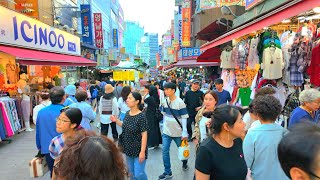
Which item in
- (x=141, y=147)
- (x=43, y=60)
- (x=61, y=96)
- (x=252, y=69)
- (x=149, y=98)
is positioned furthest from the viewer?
(x=43, y=60)

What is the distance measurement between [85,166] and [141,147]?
2587mm

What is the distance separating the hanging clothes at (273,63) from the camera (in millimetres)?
4879

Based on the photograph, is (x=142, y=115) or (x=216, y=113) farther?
(x=142, y=115)

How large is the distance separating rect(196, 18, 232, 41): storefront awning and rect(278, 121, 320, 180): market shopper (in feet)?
33.4

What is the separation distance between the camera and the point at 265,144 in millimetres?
2695

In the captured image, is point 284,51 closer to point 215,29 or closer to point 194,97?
point 194,97

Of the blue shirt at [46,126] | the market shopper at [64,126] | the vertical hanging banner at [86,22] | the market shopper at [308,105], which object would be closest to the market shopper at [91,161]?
the market shopper at [64,126]

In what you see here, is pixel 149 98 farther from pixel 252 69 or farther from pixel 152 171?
pixel 252 69

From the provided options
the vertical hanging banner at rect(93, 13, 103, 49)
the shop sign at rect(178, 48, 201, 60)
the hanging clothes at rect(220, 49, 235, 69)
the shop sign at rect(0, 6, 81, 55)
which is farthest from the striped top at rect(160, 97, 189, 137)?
the vertical hanging banner at rect(93, 13, 103, 49)

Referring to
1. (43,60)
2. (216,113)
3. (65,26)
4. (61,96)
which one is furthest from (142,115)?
(65,26)

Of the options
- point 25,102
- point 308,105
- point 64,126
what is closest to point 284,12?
point 308,105

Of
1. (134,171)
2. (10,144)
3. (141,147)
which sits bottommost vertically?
(10,144)

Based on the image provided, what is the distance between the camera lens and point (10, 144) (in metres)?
8.30

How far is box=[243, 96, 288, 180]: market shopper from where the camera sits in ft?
8.75
